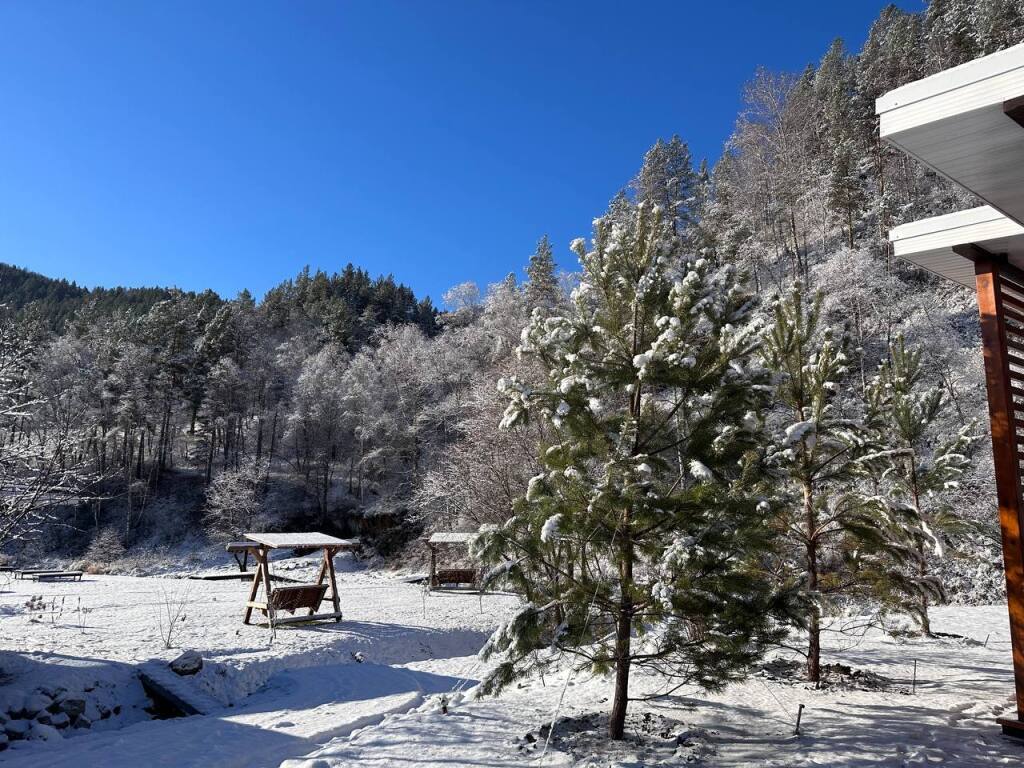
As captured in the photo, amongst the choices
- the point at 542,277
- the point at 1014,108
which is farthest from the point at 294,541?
the point at 542,277

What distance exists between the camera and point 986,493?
15.5 m

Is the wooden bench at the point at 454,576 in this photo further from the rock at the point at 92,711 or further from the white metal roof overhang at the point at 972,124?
the white metal roof overhang at the point at 972,124

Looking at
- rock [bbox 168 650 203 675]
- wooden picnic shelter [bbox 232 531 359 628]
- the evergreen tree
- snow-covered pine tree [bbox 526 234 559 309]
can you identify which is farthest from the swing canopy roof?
the evergreen tree

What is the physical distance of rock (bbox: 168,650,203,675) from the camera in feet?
29.3

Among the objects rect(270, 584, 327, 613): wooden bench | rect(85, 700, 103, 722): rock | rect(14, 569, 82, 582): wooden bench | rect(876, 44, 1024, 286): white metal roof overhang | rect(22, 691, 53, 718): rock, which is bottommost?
rect(14, 569, 82, 582): wooden bench

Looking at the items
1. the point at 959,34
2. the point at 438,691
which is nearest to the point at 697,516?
the point at 438,691

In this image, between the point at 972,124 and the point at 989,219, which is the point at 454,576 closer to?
the point at 989,219

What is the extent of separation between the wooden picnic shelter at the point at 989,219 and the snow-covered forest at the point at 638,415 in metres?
1.44

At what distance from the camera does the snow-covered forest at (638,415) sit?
5.16 m

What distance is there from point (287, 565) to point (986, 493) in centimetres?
2694

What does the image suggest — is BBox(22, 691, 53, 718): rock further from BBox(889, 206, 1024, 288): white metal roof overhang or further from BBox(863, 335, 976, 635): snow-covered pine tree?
BBox(863, 335, 976, 635): snow-covered pine tree

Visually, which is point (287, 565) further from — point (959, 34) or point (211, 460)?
point (959, 34)

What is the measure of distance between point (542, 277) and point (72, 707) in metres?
29.6

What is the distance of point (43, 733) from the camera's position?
6.91 m
